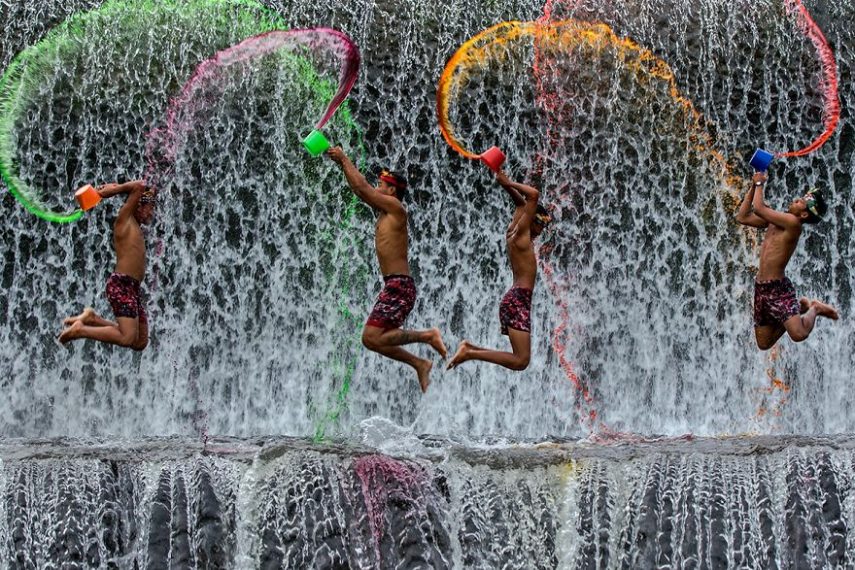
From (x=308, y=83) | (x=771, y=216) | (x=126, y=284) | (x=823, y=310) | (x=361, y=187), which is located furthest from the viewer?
(x=308, y=83)

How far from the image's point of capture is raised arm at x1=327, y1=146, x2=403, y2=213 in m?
9.72

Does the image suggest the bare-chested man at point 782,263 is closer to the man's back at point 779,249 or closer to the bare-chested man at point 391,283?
the man's back at point 779,249


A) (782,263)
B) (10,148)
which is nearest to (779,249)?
(782,263)

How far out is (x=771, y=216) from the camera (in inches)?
406

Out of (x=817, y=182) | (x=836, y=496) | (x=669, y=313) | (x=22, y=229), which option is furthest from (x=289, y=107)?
(x=836, y=496)

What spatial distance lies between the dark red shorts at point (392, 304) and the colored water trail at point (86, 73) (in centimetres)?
516

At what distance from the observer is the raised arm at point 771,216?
33.7 ft

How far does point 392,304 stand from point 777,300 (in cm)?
287

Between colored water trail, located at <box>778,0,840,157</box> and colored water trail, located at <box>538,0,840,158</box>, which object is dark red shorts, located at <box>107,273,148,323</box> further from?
colored water trail, located at <box>778,0,840,157</box>

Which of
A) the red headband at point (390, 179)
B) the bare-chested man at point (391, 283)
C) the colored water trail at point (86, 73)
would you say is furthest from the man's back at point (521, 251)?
the colored water trail at point (86, 73)

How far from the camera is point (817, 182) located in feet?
46.3

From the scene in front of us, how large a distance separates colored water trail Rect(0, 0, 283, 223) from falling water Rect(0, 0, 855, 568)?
27mm

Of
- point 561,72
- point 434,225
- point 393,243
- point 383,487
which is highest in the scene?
point 561,72

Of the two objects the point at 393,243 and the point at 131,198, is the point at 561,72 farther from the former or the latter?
the point at 131,198
